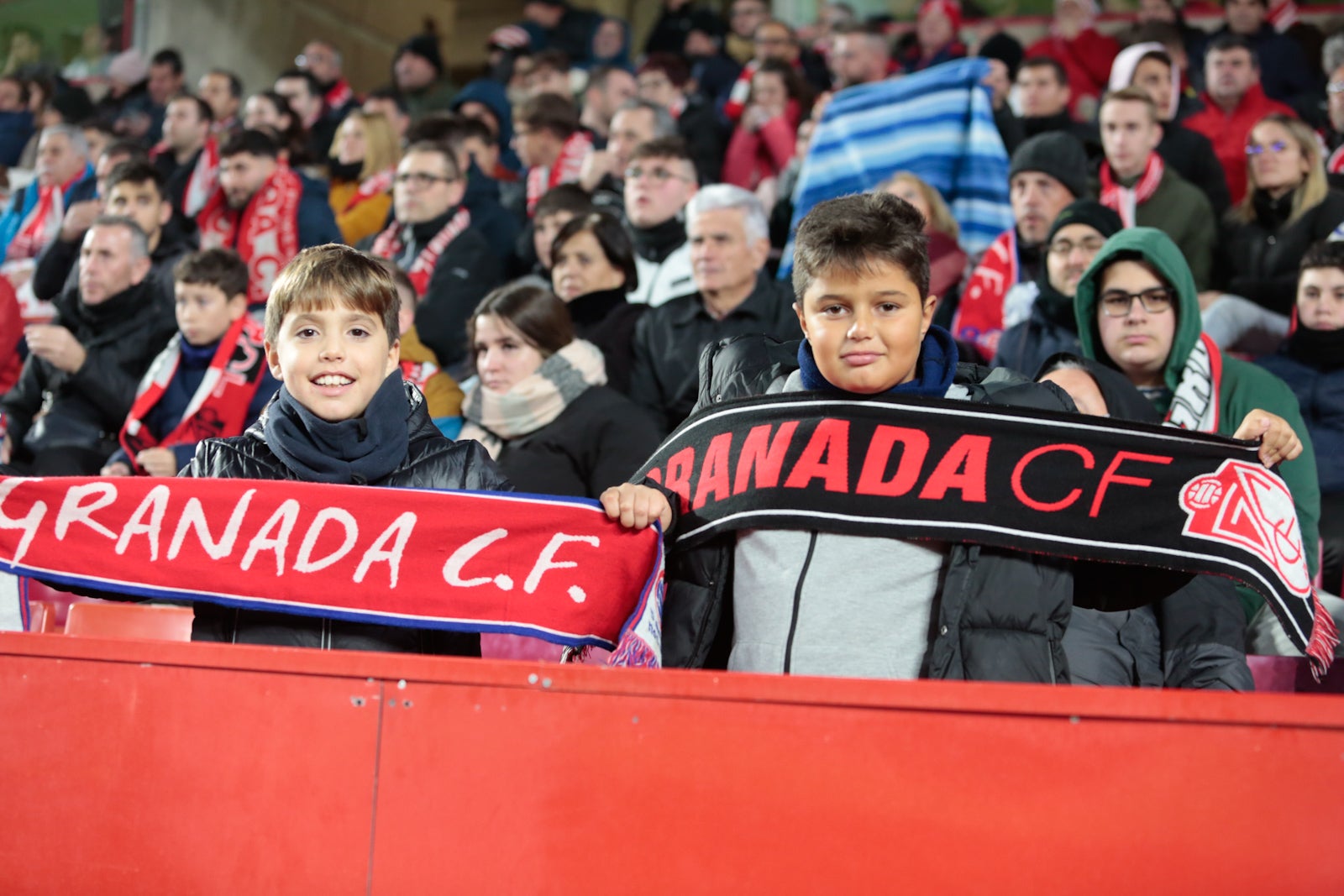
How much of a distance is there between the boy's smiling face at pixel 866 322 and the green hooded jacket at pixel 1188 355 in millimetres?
1617

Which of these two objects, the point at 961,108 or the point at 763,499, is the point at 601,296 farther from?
the point at 763,499

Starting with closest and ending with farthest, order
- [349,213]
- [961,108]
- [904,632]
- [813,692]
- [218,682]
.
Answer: [813,692] → [218,682] → [904,632] → [961,108] → [349,213]

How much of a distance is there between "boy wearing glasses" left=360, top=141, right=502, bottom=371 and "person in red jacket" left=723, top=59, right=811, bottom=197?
73.4 inches

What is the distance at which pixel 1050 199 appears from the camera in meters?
6.01

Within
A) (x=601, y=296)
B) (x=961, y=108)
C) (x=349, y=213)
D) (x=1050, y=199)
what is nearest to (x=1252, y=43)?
(x=961, y=108)

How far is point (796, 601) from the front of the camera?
272 centimetres

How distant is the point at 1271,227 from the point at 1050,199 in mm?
1138

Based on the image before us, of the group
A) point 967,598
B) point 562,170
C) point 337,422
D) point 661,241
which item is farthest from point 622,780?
point 562,170

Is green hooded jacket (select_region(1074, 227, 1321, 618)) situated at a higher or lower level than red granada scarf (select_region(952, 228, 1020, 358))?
lower

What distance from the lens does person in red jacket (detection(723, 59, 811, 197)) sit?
8.30m

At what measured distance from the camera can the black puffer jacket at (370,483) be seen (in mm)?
2945

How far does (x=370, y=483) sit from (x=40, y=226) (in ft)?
23.9

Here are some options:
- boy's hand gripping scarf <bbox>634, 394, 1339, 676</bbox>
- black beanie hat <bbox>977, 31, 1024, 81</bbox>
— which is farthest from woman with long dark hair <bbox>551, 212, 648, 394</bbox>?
black beanie hat <bbox>977, 31, 1024, 81</bbox>

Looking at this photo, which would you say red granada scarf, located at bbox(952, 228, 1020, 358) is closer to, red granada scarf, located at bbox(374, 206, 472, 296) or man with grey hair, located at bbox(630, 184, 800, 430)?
man with grey hair, located at bbox(630, 184, 800, 430)
